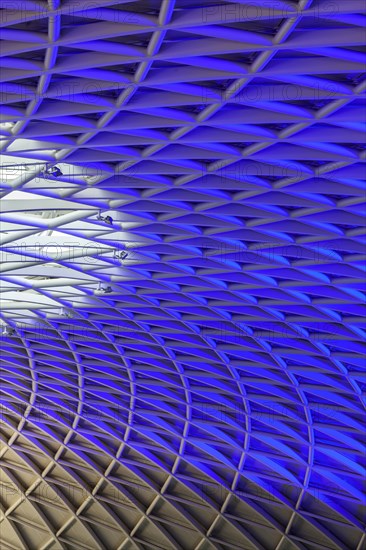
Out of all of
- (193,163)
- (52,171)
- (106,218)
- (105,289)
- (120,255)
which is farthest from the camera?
(105,289)

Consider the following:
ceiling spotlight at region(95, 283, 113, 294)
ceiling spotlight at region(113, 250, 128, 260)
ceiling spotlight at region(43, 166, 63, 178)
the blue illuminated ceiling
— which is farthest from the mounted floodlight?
ceiling spotlight at region(43, 166, 63, 178)

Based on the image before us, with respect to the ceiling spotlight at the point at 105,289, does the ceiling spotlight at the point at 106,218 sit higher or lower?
higher

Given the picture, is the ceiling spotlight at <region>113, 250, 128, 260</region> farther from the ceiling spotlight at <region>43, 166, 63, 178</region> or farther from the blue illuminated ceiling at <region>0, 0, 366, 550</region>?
the ceiling spotlight at <region>43, 166, 63, 178</region>

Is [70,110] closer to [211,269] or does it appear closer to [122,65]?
[122,65]

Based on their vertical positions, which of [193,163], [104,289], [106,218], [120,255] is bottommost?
[104,289]

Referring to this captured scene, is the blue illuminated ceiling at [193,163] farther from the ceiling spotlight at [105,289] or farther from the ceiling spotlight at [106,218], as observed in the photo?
the ceiling spotlight at [106,218]

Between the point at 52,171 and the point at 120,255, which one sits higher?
the point at 52,171

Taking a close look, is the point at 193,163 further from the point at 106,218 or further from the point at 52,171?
the point at 106,218

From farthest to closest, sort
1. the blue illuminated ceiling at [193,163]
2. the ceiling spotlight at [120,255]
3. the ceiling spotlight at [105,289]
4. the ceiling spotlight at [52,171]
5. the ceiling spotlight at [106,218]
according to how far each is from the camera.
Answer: the ceiling spotlight at [105,289] < the ceiling spotlight at [120,255] < the ceiling spotlight at [106,218] < the ceiling spotlight at [52,171] < the blue illuminated ceiling at [193,163]

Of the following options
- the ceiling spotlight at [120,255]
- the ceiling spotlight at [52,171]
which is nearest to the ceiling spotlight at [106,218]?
the ceiling spotlight at [52,171]

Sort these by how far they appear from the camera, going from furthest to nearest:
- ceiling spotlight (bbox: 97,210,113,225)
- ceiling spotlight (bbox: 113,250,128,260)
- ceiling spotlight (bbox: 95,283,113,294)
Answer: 1. ceiling spotlight (bbox: 95,283,113,294)
2. ceiling spotlight (bbox: 113,250,128,260)
3. ceiling spotlight (bbox: 97,210,113,225)

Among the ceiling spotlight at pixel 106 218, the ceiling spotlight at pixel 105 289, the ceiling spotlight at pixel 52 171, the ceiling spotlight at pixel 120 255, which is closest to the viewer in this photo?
the ceiling spotlight at pixel 52 171

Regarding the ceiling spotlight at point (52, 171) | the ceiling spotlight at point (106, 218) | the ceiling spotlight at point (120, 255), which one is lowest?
the ceiling spotlight at point (120, 255)

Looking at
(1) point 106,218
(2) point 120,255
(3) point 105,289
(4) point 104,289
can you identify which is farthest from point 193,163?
(4) point 104,289
